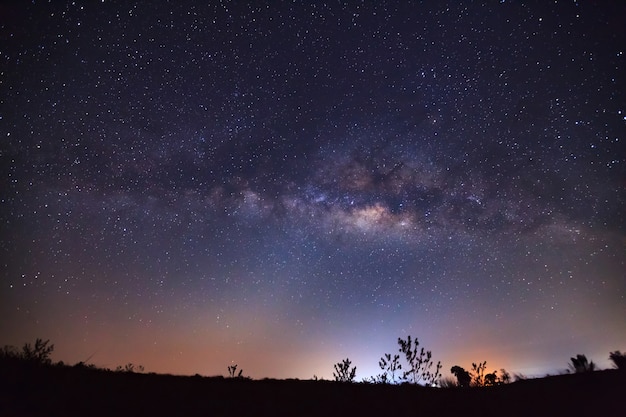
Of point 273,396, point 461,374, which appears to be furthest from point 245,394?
point 461,374

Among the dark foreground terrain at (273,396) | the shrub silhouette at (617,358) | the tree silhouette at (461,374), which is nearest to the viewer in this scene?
the dark foreground terrain at (273,396)

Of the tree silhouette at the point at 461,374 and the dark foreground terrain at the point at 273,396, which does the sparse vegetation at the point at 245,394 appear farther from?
the tree silhouette at the point at 461,374

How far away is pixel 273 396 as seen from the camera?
9523 mm

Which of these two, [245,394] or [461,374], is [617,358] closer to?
[461,374]

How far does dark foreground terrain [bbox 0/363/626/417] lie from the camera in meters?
7.60

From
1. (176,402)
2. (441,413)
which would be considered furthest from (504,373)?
(176,402)

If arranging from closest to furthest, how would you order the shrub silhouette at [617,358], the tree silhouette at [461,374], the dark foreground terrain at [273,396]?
the dark foreground terrain at [273,396] < the shrub silhouette at [617,358] < the tree silhouette at [461,374]

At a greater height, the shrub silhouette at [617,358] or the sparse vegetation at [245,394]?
the shrub silhouette at [617,358]

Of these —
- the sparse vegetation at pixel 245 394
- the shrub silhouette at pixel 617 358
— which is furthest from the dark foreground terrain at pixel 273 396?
the shrub silhouette at pixel 617 358

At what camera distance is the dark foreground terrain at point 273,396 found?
7.60 meters

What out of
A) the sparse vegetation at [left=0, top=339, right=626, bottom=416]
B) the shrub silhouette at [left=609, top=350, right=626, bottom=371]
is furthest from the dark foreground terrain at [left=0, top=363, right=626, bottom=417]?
the shrub silhouette at [left=609, top=350, right=626, bottom=371]

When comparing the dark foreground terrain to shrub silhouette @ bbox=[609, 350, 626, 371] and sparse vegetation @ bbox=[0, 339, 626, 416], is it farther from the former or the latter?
shrub silhouette @ bbox=[609, 350, 626, 371]

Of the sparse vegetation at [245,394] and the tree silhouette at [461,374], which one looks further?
the tree silhouette at [461,374]

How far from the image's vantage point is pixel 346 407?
9.58m
